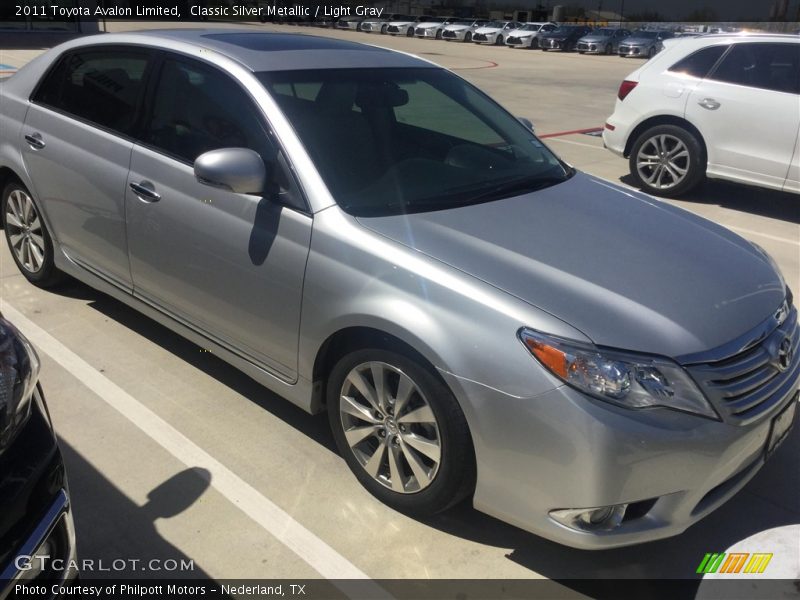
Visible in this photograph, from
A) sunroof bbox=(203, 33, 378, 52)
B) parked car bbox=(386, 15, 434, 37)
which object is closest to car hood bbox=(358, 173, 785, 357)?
sunroof bbox=(203, 33, 378, 52)

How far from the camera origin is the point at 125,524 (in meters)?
2.79

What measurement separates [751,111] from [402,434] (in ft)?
19.2

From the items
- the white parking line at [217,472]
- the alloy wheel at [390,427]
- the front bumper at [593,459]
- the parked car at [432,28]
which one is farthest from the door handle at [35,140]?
the parked car at [432,28]

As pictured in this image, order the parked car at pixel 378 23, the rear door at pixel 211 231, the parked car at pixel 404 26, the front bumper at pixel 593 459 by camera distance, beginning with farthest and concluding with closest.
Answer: the parked car at pixel 378 23 → the parked car at pixel 404 26 → the rear door at pixel 211 231 → the front bumper at pixel 593 459

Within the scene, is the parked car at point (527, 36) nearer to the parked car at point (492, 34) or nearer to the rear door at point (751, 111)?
the parked car at point (492, 34)

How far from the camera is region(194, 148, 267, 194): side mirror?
2939 mm

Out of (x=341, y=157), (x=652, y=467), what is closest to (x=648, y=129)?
(x=341, y=157)

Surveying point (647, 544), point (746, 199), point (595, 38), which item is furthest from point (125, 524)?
point (595, 38)

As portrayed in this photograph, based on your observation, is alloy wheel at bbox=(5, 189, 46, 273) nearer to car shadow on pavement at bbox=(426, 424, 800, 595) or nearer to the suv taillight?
car shadow on pavement at bbox=(426, 424, 800, 595)

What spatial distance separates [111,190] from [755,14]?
59393 millimetres

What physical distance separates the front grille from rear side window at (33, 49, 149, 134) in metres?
2.96

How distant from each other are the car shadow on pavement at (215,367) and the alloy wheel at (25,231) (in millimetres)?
264

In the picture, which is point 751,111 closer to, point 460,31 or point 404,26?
point 460,31

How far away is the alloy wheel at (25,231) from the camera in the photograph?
4.53 meters
